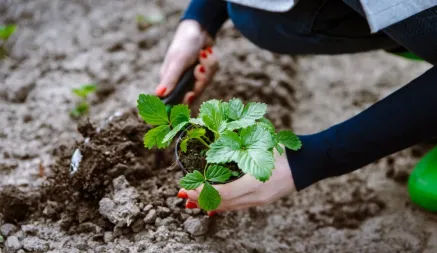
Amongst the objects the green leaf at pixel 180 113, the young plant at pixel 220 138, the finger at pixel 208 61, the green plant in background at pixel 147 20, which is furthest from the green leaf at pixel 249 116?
the green plant in background at pixel 147 20

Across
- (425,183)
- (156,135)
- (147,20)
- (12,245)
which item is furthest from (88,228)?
(147,20)

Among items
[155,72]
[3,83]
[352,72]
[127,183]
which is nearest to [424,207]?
[352,72]

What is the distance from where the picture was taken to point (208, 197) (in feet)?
3.65

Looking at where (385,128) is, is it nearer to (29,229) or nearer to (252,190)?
(252,190)

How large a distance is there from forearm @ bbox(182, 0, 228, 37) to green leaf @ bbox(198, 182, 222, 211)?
2.22ft

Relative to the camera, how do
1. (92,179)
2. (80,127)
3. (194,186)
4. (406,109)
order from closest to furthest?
(194,186), (406,109), (92,179), (80,127)

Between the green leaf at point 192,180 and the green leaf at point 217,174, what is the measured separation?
15mm

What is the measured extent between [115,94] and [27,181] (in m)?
0.46

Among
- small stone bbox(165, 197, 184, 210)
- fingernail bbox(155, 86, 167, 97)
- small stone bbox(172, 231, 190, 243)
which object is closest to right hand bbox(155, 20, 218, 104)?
fingernail bbox(155, 86, 167, 97)

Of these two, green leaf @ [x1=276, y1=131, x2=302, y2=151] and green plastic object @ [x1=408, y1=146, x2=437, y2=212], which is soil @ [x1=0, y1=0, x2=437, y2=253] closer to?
green plastic object @ [x1=408, y1=146, x2=437, y2=212]

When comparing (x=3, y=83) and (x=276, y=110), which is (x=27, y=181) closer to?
(x=3, y=83)

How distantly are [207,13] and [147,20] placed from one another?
0.58m

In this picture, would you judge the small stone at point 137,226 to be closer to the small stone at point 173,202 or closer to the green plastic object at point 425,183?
the small stone at point 173,202

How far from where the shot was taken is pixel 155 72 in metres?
1.93
